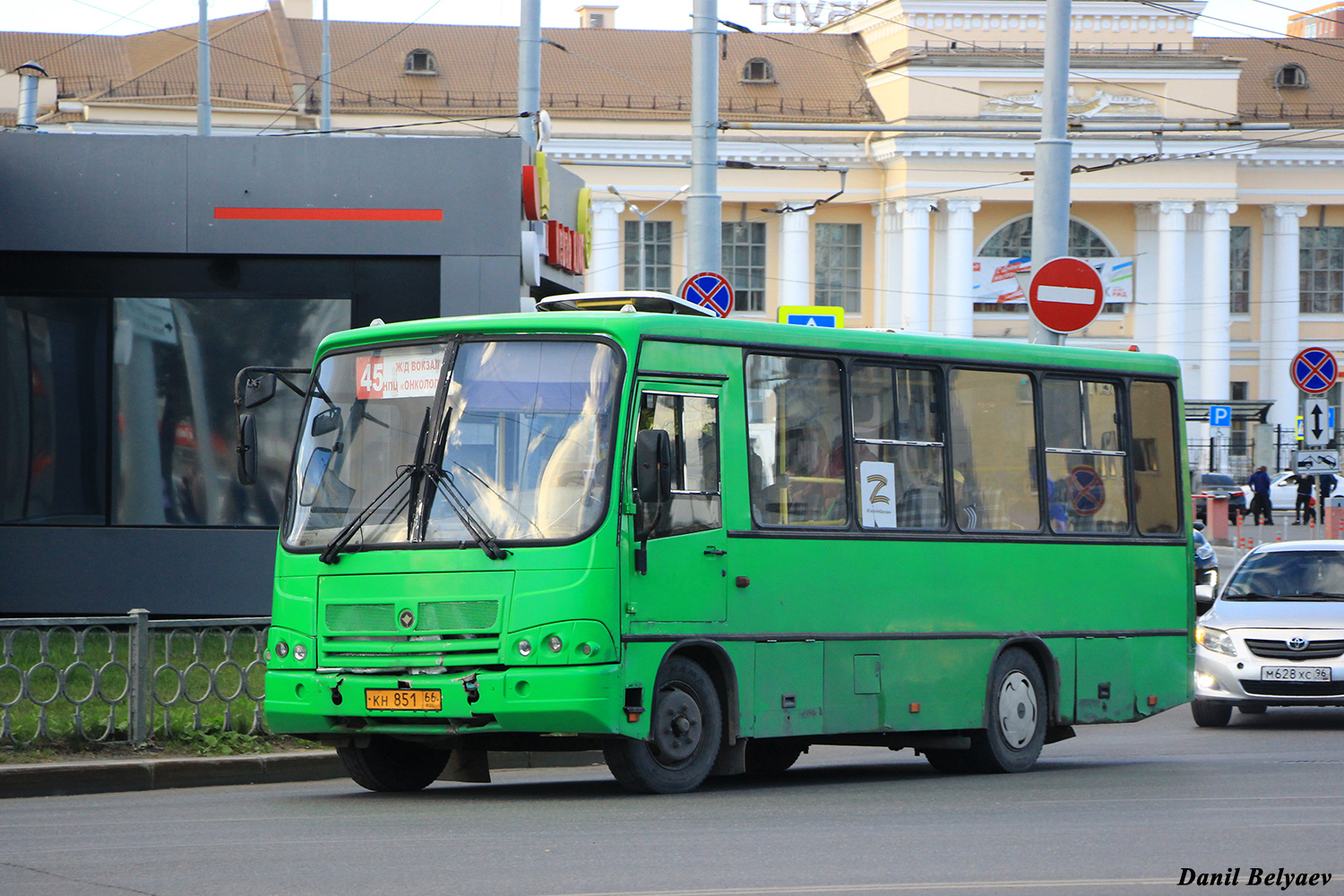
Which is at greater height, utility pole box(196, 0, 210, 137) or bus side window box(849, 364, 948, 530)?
utility pole box(196, 0, 210, 137)

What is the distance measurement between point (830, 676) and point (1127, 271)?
58.8m

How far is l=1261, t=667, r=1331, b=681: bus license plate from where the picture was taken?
1631cm

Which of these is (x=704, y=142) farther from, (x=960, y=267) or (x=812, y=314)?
(x=960, y=267)

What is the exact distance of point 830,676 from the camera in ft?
37.8

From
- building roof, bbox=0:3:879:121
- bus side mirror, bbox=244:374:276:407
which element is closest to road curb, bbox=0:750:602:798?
bus side mirror, bbox=244:374:276:407

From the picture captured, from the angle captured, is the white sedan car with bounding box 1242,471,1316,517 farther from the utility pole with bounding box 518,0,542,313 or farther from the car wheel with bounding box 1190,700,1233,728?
the car wheel with bounding box 1190,700,1233,728

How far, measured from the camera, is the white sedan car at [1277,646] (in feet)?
53.7

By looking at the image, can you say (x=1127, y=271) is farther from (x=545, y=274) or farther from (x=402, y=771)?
(x=402, y=771)

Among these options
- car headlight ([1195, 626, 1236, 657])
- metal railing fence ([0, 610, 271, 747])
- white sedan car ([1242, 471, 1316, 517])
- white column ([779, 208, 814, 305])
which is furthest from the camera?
white column ([779, 208, 814, 305])

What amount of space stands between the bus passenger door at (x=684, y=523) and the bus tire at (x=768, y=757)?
7.01ft

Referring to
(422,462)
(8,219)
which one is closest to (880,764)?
(422,462)

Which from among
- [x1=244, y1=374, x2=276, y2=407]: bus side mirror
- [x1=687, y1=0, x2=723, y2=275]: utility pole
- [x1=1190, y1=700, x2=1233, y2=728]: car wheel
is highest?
[x1=687, y1=0, x2=723, y2=275]: utility pole

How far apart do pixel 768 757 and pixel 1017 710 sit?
1625mm

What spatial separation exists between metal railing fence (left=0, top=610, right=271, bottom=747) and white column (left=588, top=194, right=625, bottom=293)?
53.9 m
